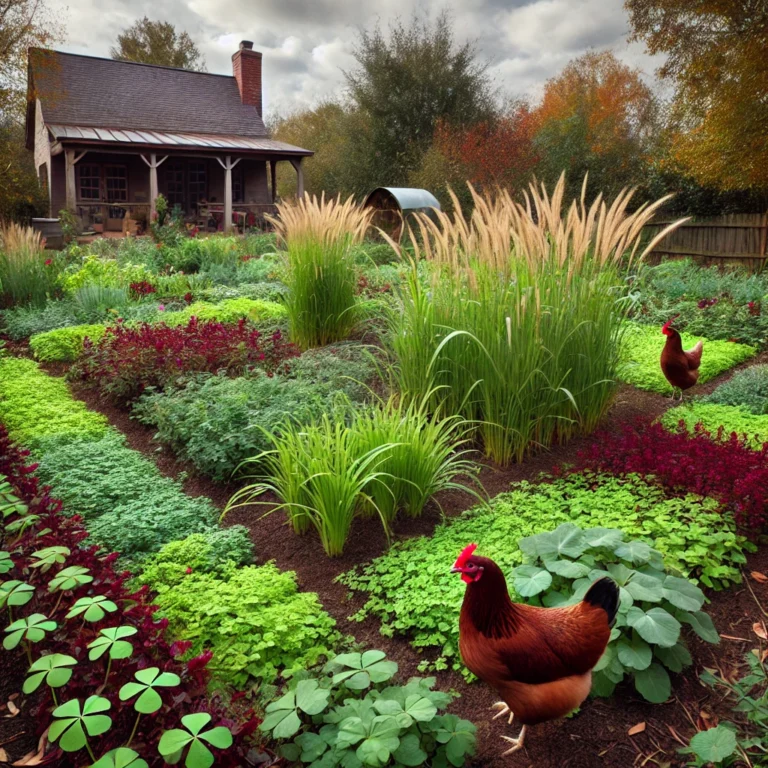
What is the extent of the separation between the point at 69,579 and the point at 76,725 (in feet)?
1.83

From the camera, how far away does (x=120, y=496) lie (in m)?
3.19

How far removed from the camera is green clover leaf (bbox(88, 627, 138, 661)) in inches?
64.2

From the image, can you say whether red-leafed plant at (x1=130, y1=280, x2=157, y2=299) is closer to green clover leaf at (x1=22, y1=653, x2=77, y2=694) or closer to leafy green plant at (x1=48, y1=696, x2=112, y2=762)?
green clover leaf at (x1=22, y1=653, x2=77, y2=694)

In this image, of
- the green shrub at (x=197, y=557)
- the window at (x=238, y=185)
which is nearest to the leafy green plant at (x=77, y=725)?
the green shrub at (x=197, y=557)

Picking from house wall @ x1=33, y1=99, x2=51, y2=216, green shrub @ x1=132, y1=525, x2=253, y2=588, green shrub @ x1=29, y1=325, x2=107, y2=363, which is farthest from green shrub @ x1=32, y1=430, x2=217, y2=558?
house wall @ x1=33, y1=99, x2=51, y2=216

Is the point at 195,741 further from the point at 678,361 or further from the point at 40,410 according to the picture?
the point at 678,361

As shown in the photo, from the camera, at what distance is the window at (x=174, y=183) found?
2055 cm

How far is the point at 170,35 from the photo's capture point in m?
32.7

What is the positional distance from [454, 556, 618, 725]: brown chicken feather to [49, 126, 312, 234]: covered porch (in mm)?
17670

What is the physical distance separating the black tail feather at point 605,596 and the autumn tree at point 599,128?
1534 centimetres

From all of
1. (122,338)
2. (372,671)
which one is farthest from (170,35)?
(372,671)

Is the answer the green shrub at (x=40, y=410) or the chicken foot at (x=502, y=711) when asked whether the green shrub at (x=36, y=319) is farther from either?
the chicken foot at (x=502, y=711)

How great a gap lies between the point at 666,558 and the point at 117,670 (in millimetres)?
1908

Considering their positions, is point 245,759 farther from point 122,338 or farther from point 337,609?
point 122,338
